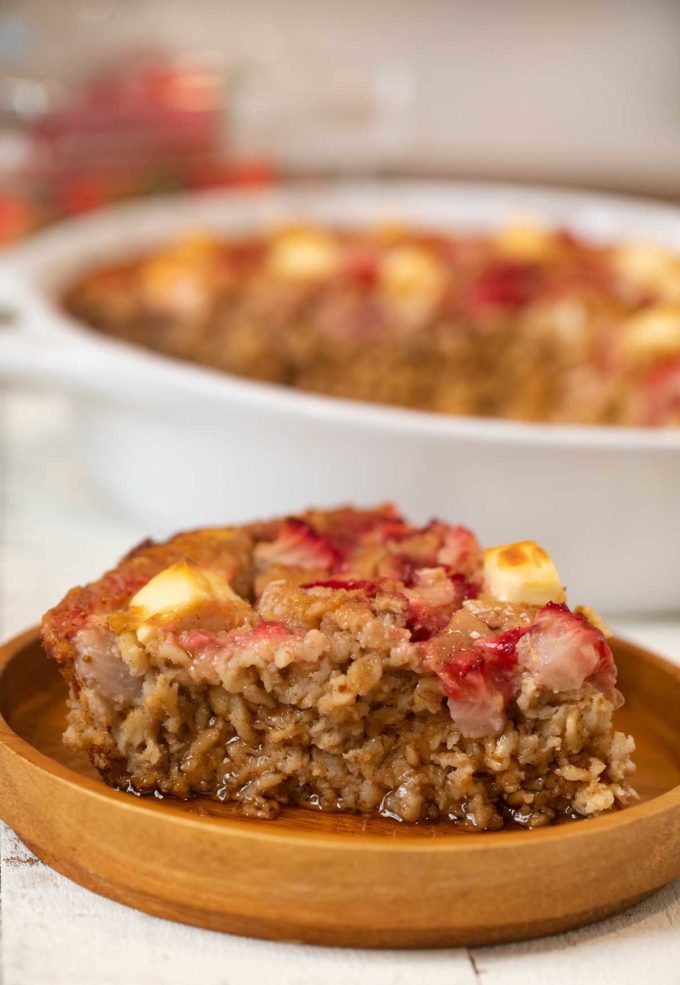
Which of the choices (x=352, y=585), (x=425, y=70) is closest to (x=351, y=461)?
(x=352, y=585)

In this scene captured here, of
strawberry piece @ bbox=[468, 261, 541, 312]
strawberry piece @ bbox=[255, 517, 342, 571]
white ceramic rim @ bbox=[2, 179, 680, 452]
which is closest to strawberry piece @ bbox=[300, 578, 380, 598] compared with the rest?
strawberry piece @ bbox=[255, 517, 342, 571]

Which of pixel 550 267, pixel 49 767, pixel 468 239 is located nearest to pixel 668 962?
pixel 49 767

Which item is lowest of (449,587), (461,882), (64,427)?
(64,427)

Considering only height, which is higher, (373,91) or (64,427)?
(373,91)

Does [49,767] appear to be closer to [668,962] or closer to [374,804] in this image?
[374,804]

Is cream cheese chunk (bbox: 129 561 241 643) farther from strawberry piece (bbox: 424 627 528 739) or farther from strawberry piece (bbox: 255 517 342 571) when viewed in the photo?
strawberry piece (bbox: 424 627 528 739)

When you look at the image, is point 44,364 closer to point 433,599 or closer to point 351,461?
point 351,461
